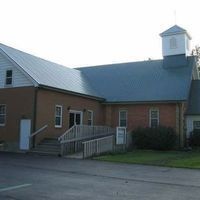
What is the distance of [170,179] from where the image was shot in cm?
1334

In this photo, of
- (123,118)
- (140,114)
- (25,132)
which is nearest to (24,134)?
(25,132)

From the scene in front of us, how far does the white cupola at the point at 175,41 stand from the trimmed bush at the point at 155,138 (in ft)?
30.8

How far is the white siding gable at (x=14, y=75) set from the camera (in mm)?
25703

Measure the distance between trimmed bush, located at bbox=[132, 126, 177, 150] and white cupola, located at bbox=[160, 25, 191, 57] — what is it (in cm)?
939

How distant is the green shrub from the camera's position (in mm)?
28422

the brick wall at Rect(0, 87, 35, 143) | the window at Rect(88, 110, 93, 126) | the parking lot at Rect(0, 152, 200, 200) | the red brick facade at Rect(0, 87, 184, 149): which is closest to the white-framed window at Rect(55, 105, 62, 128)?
the red brick facade at Rect(0, 87, 184, 149)

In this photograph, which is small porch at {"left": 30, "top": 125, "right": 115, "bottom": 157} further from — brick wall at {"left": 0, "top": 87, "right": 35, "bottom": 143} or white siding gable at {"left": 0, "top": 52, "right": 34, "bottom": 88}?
white siding gable at {"left": 0, "top": 52, "right": 34, "bottom": 88}

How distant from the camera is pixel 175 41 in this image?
3528 centimetres

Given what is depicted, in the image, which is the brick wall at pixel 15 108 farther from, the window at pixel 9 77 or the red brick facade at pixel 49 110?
the window at pixel 9 77

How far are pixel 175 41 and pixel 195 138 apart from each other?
1087 centimetres

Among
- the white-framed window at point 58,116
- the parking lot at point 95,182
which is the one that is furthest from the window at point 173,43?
the parking lot at point 95,182

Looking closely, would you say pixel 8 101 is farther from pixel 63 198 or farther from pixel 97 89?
pixel 63 198

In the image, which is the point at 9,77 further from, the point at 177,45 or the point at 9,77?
the point at 177,45

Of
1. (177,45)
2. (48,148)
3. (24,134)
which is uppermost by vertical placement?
(177,45)
